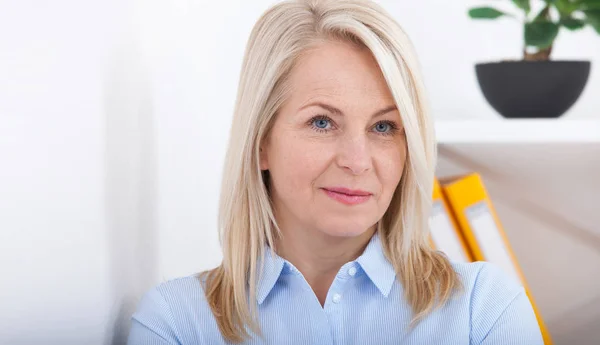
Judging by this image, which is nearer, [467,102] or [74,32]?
[74,32]

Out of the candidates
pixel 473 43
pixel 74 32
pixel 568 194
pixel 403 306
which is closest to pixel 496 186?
pixel 568 194

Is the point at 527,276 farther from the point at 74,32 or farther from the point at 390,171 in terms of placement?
the point at 74,32

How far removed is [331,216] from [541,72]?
604 mm

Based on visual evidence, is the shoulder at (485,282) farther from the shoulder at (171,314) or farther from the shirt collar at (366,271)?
the shoulder at (171,314)

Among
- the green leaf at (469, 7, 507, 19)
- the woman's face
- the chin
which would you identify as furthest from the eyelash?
the green leaf at (469, 7, 507, 19)

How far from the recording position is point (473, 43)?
1621mm

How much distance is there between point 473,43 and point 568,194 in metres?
0.37

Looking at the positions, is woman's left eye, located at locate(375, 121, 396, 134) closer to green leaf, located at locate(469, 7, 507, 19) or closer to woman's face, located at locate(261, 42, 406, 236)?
woman's face, located at locate(261, 42, 406, 236)

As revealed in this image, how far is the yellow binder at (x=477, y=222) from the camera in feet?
4.49

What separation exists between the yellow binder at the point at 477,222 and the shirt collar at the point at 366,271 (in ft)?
1.22

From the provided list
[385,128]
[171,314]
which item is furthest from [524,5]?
[171,314]

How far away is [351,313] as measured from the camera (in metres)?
1.00

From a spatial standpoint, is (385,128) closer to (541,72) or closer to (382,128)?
(382,128)

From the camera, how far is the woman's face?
3.08ft
